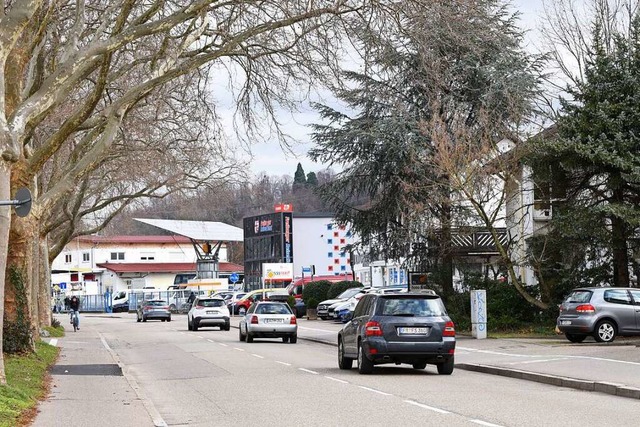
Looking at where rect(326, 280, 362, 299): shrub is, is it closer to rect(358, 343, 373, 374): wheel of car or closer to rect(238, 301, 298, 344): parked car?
rect(238, 301, 298, 344): parked car

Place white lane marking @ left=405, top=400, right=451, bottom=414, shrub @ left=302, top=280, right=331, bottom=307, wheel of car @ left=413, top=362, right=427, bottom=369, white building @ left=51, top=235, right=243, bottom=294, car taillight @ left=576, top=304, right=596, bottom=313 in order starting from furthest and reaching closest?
white building @ left=51, top=235, right=243, bottom=294, shrub @ left=302, top=280, right=331, bottom=307, car taillight @ left=576, top=304, right=596, bottom=313, wheel of car @ left=413, top=362, right=427, bottom=369, white lane marking @ left=405, top=400, right=451, bottom=414

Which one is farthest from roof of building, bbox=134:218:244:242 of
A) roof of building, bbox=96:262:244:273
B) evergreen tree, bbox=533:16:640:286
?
evergreen tree, bbox=533:16:640:286

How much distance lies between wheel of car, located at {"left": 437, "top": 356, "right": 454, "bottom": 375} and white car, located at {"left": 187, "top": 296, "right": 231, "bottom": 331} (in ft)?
98.3

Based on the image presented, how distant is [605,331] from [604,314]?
0.51 m

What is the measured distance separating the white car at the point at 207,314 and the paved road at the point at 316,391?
1921cm

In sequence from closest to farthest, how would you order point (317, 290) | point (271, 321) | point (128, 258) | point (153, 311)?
1. point (271, 321)
2. point (317, 290)
3. point (153, 311)
4. point (128, 258)

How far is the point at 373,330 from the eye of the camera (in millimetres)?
20797

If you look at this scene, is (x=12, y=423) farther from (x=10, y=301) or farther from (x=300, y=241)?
(x=300, y=241)

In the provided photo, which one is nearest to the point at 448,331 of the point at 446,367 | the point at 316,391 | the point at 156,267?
the point at 446,367

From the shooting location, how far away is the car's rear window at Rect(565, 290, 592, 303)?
30.1 meters

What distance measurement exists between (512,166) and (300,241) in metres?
88.3

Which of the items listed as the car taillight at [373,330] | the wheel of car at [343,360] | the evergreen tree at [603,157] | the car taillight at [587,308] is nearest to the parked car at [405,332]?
the car taillight at [373,330]

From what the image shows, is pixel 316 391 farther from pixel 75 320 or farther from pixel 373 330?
pixel 75 320

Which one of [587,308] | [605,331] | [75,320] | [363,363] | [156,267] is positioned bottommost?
[363,363]
